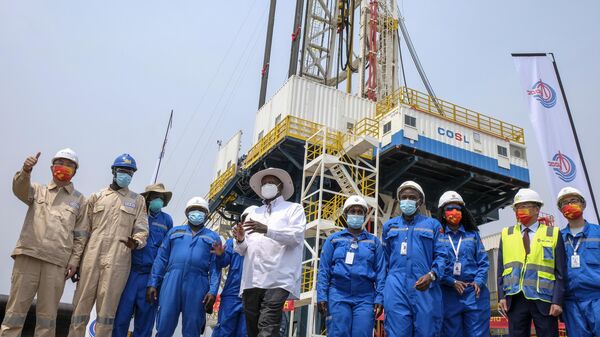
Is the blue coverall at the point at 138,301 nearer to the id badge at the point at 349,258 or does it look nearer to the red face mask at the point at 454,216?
the id badge at the point at 349,258

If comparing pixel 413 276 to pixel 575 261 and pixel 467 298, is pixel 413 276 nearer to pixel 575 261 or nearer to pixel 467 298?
pixel 467 298

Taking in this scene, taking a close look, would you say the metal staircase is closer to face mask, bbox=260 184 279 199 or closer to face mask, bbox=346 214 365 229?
face mask, bbox=346 214 365 229

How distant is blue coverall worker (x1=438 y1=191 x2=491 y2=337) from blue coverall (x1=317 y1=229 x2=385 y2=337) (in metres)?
0.78

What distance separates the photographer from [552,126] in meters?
10.6

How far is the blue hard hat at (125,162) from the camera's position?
6238mm

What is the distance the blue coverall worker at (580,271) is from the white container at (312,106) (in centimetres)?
1650

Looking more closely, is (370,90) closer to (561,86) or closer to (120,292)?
(561,86)

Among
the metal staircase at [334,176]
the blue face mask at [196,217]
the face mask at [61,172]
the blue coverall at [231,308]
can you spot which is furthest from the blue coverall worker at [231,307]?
the metal staircase at [334,176]

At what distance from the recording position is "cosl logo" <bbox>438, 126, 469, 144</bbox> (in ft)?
70.4

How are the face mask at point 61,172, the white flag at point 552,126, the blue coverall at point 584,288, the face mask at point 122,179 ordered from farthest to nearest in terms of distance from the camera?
the white flag at point 552,126 < the face mask at point 122,179 < the face mask at point 61,172 < the blue coverall at point 584,288

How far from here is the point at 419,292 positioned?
5.34 meters

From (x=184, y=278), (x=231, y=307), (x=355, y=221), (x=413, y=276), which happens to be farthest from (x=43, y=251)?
(x=413, y=276)

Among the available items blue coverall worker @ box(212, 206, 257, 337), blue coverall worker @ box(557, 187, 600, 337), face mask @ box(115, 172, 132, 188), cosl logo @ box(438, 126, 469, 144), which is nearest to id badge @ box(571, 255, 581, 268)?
blue coverall worker @ box(557, 187, 600, 337)

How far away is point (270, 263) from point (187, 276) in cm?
139
